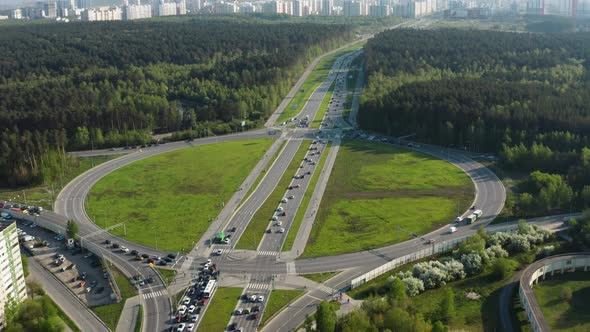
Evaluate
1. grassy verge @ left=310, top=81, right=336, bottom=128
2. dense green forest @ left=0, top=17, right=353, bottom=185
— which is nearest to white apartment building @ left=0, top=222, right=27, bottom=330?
dense green forest @ left=0, top=17, right=353, bottom=185

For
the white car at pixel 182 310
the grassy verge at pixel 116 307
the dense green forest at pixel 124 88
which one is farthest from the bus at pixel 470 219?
the dense green forest at pixel 124 88

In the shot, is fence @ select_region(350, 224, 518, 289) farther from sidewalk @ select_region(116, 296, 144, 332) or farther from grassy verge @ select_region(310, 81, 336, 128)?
grassy verge @ select_region(310, 81, 336, 128)

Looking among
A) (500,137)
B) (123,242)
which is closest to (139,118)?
(123,242)

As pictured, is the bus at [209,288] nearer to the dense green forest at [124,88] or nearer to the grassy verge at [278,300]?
the grassy verge at [278,300]

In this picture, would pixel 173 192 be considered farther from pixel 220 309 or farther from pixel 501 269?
pixel 501 269

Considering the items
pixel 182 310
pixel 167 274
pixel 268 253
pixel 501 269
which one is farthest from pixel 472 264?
pixel 167 274

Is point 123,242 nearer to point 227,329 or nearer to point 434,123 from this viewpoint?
point 227,329
